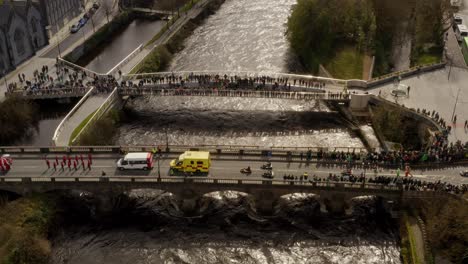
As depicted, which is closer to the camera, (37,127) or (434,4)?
(37,127)

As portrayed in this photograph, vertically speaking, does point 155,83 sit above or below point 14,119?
above

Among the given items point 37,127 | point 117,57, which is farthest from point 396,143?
point 117,57

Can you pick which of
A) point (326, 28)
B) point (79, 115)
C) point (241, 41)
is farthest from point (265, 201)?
point (241, 41)

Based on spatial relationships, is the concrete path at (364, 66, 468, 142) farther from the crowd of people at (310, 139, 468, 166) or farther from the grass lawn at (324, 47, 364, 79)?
the grass lawn at (324, 47, 364, 79)

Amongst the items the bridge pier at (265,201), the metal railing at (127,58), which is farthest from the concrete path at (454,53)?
the metal railing at (127,58)

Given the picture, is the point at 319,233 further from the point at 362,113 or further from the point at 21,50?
the point at 21,50

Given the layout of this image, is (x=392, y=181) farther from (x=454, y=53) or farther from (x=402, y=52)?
(x=402, y=52)
